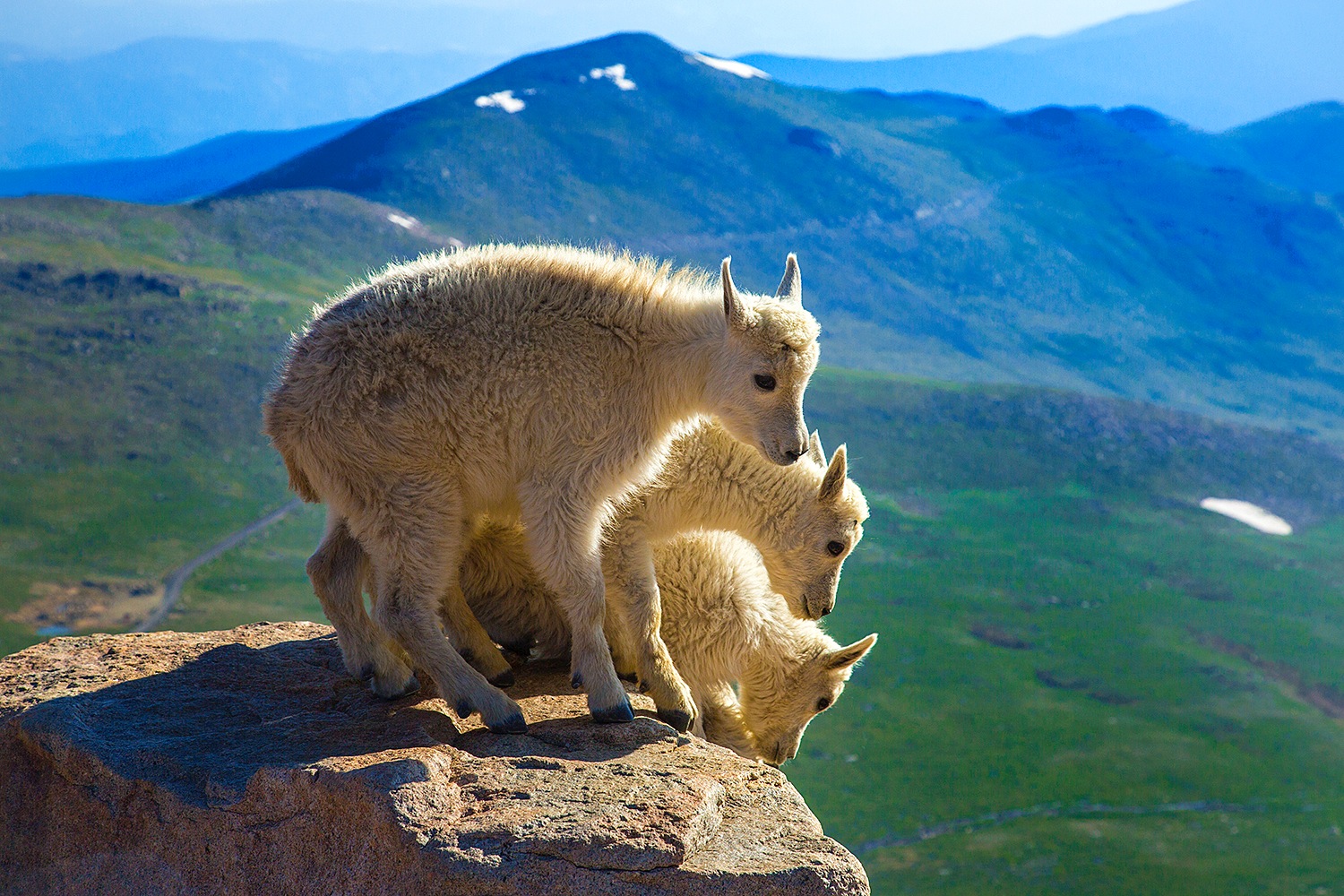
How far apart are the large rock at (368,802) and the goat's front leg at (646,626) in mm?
415

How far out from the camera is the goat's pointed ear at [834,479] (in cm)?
973

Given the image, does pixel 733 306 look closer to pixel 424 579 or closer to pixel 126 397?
pixel 424 579

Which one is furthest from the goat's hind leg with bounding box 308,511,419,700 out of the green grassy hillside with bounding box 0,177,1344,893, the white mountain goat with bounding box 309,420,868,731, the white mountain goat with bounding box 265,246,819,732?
the green grassy hillside with bounding box 0,177,1344,893

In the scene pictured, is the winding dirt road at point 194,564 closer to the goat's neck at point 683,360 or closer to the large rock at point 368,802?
the large rock at point 368,802

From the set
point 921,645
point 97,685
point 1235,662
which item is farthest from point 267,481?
point 97,685

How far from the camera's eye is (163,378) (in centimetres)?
9519

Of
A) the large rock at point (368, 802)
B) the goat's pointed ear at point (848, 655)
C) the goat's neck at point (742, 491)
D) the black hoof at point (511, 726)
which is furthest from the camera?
the goat's pointed ear at point (848, 655)

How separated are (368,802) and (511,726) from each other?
1.43 meters

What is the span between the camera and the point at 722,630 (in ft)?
34.5

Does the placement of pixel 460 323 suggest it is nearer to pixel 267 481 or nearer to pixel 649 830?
pixel 649 830

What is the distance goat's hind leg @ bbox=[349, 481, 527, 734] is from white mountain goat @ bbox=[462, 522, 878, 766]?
2.12 metres

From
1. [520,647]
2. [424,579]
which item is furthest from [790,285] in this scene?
[520,647]

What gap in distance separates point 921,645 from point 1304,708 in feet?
87.9

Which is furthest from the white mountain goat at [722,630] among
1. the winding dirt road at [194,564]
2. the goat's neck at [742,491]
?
the winding dirt road at [194,564]
